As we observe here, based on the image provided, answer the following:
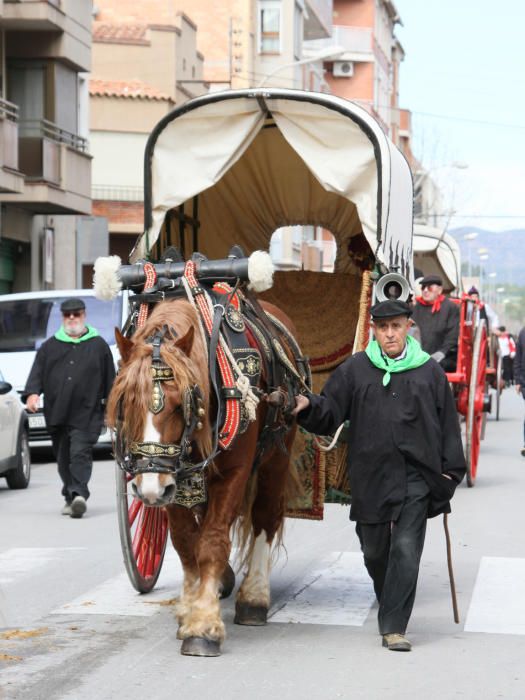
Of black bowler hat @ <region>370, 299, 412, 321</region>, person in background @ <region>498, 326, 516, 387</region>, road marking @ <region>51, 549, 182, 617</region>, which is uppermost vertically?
black bowler hat @ <region>370, 299, 412, 321</region>

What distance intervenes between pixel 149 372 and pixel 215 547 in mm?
994

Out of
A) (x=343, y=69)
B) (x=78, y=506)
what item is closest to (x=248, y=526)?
(x=78, y=506)

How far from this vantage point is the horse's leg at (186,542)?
7465 millimetres

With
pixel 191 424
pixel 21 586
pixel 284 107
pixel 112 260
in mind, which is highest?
pixel 284 107

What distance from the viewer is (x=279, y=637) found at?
24.6 feet

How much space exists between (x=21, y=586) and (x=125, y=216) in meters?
33.7

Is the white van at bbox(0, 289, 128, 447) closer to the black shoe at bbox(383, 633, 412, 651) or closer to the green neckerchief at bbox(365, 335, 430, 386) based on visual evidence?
the green neckerchief at bbox(365, 335, 430, 386)

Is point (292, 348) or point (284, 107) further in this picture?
point (284, 107)

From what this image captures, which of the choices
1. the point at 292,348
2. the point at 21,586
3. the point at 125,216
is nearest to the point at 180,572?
the point at 21,586

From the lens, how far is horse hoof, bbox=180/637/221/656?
6961 millimetres

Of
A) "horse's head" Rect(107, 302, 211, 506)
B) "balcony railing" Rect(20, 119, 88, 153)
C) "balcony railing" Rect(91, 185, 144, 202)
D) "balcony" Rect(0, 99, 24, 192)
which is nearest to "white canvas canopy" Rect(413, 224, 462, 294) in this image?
"balcony" Rect(0, 99, 24, 192)

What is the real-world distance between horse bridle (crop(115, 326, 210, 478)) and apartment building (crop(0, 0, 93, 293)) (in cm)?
2177

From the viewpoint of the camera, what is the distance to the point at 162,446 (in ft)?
21.8

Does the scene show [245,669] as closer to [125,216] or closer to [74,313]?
[74,313]
